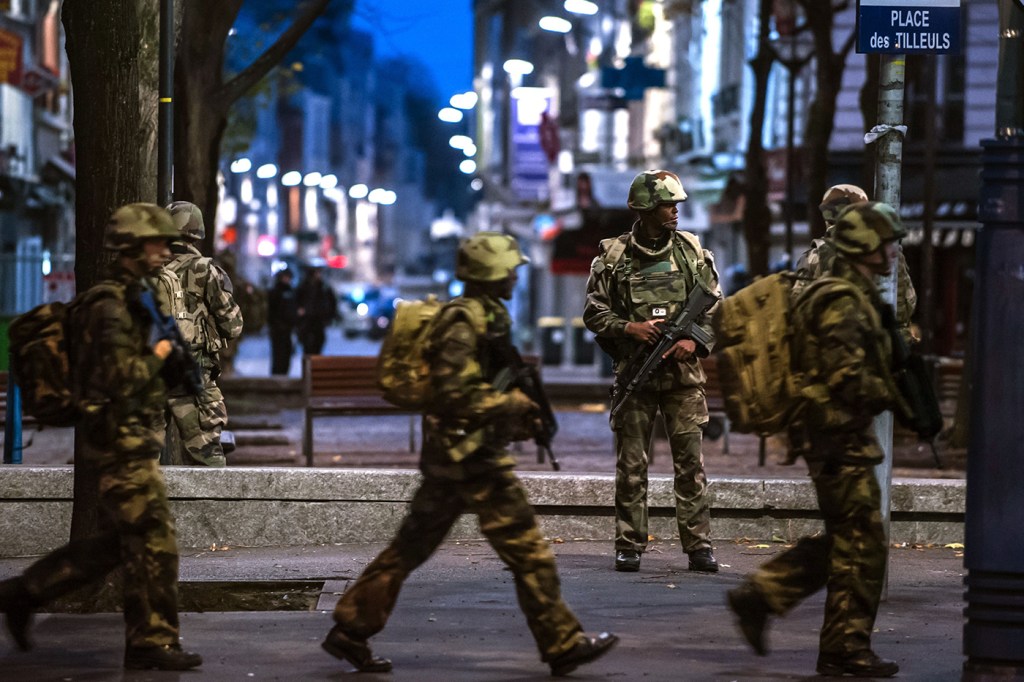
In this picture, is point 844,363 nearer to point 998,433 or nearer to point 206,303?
point 998,433

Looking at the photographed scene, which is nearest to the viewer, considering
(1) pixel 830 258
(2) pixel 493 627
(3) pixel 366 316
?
(2) pixel 493 627

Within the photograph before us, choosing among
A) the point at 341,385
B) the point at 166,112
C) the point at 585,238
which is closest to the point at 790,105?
the point at 585,238

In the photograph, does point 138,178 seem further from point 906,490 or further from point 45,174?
point 45,174

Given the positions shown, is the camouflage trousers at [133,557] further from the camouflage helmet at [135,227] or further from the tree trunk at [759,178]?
the tree trunk at [759,178]

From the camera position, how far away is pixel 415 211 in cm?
18712

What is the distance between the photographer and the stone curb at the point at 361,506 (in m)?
10.4

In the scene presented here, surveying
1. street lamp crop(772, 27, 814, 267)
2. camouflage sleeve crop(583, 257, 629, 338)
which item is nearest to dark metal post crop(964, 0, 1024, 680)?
camouflage sleeve crop(583, 257, 629, 338)

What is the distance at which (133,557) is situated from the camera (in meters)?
7.15

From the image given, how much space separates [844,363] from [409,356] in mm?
1533

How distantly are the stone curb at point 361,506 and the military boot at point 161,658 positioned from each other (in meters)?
3.24

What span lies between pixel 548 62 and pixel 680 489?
62.4 m

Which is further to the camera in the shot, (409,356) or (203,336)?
(203,336)

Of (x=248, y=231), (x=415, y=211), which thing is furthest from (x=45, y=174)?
(x=415, y=211)

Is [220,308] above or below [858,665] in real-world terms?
above
